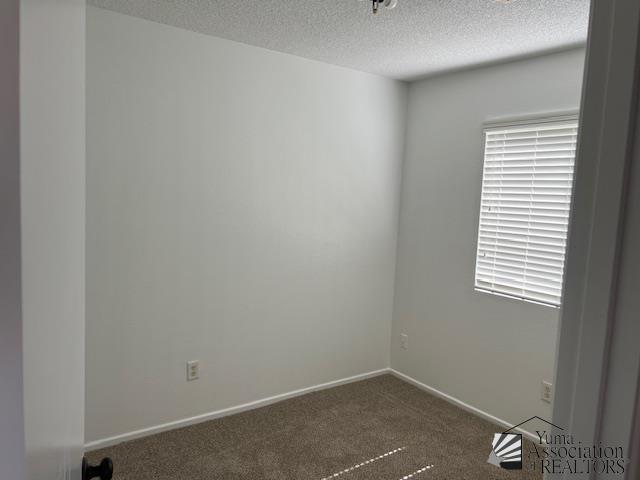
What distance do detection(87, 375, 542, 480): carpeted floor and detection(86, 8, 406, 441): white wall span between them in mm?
206

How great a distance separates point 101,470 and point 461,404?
299 centimetres

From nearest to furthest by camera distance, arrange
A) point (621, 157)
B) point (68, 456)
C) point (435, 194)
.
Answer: point (621, 157), point (68, 456), point (435, 194)

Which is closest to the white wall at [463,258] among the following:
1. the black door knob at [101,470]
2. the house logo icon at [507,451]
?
the house logo icon at [507,451]

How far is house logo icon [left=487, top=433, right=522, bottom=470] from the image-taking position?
8.65 ft

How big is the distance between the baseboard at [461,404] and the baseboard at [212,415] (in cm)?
24

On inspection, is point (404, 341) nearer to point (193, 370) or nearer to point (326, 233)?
point (326, 233)

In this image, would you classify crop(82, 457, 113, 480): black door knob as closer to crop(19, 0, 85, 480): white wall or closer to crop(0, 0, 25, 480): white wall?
crop(19, 0, 85, 480): white wall

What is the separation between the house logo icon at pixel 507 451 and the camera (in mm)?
2637

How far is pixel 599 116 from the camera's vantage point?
0.55 meters

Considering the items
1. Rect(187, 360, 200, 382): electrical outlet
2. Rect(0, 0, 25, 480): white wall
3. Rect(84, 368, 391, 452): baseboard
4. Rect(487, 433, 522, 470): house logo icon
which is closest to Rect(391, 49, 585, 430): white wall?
Rect(487, 433, 522, 470): house logo icon

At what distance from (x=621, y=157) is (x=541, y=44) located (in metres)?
2.51

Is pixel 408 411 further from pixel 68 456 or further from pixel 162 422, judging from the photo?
pixel 68 456

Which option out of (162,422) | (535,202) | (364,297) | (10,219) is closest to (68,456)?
(10,219)

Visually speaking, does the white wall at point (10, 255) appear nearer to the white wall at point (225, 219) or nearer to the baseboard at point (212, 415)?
the white wall at point (225, 219)
